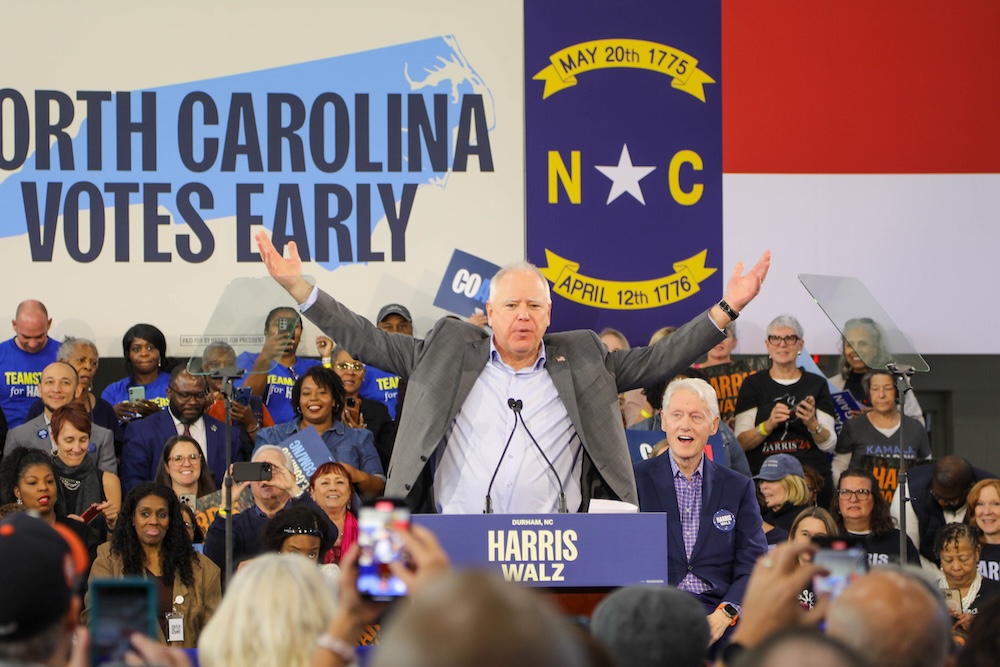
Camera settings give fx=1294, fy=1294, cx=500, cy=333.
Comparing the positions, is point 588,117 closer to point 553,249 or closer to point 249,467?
point 553,249

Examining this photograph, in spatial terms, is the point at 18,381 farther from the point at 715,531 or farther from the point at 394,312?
the point at 715,531

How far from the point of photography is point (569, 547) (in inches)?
129

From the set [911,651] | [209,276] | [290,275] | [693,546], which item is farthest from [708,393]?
[209,276]

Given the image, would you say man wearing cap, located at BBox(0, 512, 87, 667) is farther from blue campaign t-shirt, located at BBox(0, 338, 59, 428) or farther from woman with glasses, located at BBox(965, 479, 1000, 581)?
blue campaign t-shirt, located at BBox(0, 338, 59, 428)

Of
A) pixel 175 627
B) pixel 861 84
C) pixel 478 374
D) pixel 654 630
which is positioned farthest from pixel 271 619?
pixel 861 84

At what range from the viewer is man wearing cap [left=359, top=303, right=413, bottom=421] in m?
7.39

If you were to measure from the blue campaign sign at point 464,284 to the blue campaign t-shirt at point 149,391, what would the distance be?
5.40 feet

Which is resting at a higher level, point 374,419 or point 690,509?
point 374,419

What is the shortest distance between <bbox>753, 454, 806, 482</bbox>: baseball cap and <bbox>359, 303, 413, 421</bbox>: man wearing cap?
2137 mm

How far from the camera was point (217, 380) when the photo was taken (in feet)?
23.0

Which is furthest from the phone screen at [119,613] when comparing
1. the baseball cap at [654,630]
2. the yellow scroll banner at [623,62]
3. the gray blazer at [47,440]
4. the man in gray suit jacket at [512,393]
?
the yellow scroll banner at [623,62]

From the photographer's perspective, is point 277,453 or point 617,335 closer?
point 277,453

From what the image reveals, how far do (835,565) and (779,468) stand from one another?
4.32m

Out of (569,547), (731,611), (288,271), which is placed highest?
(288,271)
